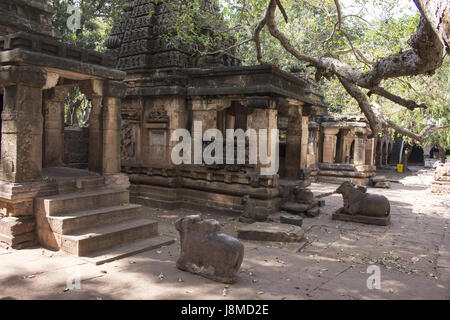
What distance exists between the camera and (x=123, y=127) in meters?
11.2

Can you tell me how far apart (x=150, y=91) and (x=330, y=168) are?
11217 millimetres

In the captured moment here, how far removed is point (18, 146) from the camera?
5.97 metres

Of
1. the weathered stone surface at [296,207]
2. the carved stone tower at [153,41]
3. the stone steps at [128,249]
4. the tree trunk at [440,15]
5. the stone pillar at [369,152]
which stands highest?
the carved stone tower at [153,41]

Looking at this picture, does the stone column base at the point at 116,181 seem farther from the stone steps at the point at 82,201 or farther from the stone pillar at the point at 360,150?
the stone pillar at the point at 360,150

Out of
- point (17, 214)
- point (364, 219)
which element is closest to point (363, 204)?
point (364, 219)

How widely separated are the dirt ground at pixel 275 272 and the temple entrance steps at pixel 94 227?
0.71 ft

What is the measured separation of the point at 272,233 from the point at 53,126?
5811 millimetres

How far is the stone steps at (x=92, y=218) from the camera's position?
581cm

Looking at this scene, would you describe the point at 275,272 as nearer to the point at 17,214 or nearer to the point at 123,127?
the point at 17,214

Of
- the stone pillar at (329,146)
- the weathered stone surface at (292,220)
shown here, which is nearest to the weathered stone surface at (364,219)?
the weathered stone surface at (292,220)

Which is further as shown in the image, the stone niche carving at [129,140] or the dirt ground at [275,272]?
the stone niche carving at [129,140]

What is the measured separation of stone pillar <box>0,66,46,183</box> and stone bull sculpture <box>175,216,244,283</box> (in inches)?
118

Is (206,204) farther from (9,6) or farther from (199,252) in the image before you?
(9,6)

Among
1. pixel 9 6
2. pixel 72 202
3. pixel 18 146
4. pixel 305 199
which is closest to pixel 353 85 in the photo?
pixel 305 199
